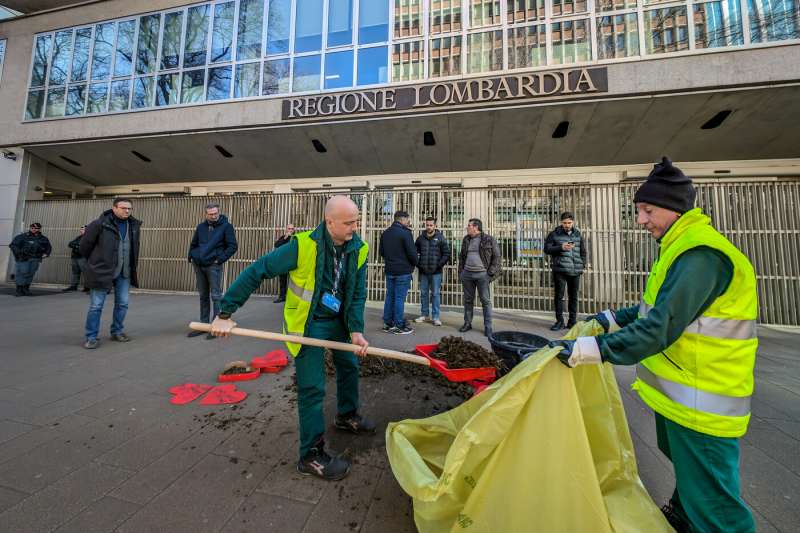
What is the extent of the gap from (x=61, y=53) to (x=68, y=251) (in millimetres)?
8078

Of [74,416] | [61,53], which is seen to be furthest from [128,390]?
[61,53]

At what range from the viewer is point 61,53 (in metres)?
12.4

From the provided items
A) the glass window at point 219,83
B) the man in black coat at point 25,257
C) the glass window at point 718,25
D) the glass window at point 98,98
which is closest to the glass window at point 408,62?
the glass window at point 219,83

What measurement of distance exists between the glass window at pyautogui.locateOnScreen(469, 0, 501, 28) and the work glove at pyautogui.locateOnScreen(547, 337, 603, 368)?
10.8 metres

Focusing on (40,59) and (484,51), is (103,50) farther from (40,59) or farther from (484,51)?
(484,51)

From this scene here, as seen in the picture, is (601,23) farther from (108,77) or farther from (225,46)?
(108,77)

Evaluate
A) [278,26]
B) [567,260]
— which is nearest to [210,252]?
[567,260]

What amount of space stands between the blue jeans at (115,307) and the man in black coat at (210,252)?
0.94 meters

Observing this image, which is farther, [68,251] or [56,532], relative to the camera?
[68,251]

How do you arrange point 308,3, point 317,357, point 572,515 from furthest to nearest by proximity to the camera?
point 308,3 → point 317,357 → point 572,515

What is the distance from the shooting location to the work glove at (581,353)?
136 centimetres

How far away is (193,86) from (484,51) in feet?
32.8

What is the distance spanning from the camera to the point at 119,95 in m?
11.6

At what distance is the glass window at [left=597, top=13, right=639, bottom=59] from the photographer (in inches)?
328
